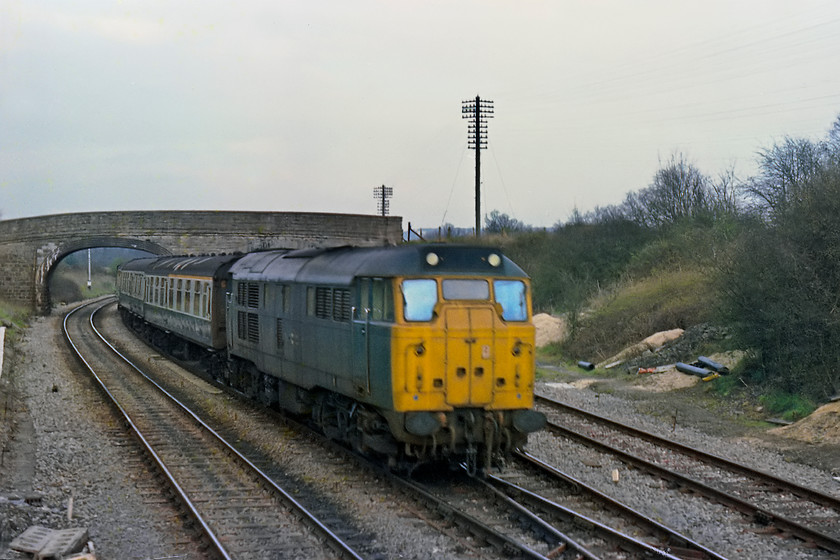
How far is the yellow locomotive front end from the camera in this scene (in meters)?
9.26

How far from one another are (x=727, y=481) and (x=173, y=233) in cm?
3686

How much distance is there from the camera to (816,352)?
15258 mm

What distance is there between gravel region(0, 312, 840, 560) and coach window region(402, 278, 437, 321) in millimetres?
2159

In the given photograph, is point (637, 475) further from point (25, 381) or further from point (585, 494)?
point (25, 381)

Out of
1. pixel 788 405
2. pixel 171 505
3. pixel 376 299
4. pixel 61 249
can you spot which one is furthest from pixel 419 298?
pixel 61 249

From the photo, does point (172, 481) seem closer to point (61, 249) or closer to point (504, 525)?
point (504, 525)

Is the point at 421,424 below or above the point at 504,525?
above

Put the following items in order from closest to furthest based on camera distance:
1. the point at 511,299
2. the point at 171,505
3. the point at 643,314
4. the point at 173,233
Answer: the point at 171,505 → the point at 511,299 → the point at 643,314 → the point at 173,233

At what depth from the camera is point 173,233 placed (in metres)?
42.9

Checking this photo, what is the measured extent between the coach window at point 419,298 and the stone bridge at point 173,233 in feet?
108

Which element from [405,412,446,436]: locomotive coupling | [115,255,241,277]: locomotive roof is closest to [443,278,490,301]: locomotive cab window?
[405,412,446,436]: locomotive coupling

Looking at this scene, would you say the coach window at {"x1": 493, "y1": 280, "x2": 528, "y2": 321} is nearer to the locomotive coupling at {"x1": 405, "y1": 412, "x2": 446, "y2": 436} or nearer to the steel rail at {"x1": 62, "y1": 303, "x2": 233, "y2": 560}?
the locomotive coupling at {"x1": 405, "y1": 412, "x2": 446, "y2": 436}

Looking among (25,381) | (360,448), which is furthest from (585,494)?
(25,381)

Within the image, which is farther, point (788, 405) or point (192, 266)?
point (192, 266)
